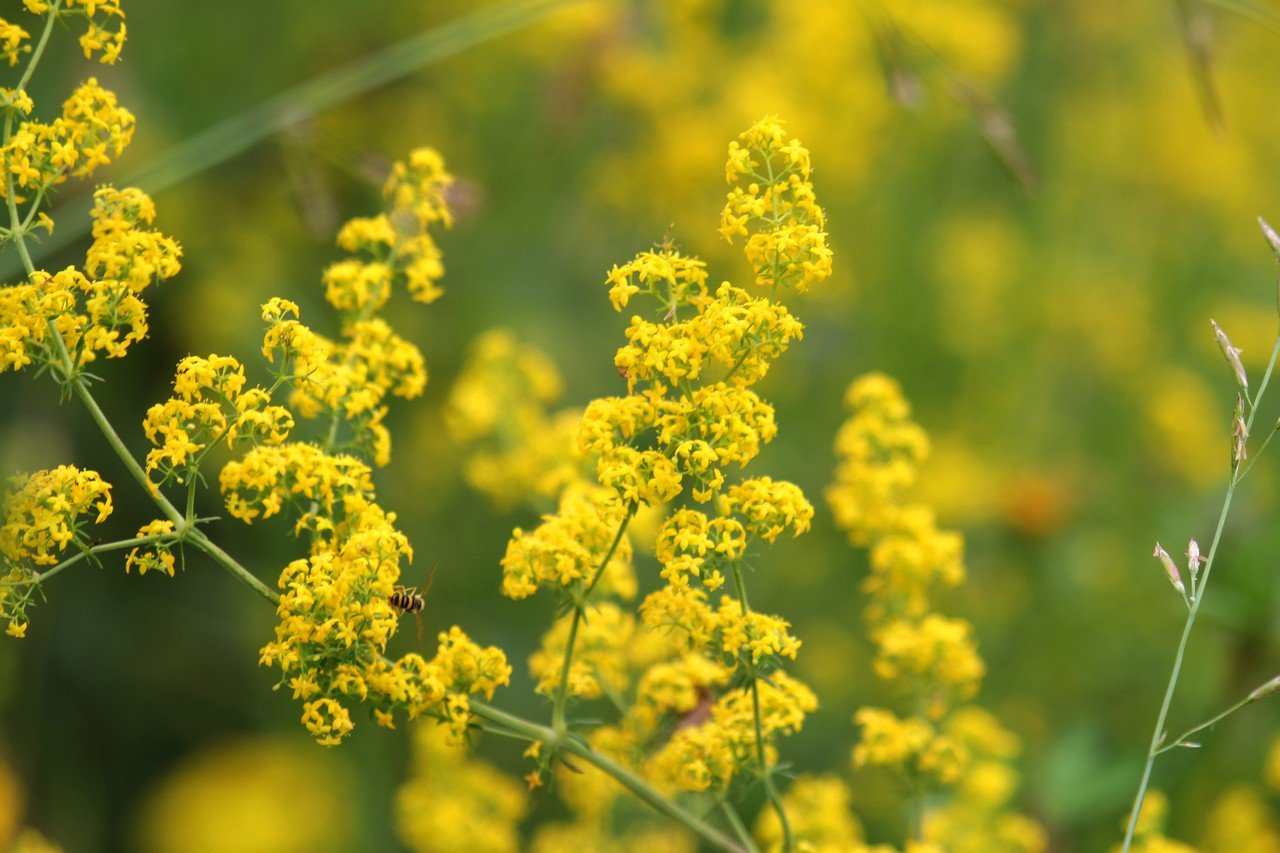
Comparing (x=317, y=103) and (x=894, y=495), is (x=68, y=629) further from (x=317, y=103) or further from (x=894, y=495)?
(x=894, y=495)

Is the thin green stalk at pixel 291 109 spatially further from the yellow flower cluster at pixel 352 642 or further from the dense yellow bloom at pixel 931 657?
the dense yellow bloom at pixel 931 657

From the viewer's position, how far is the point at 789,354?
217 inches

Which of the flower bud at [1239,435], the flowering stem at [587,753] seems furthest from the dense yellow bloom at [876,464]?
the flowering stem at [587,753]

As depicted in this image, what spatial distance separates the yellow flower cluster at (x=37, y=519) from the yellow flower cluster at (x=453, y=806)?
1.20 metres

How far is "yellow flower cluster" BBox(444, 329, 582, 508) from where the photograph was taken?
2.95 meters

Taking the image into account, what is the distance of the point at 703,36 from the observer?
5.44m

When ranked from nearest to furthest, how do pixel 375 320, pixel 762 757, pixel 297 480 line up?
pixel 297 480, pixel 762 757, pixel 375 320

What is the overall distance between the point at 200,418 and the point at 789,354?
389 cm

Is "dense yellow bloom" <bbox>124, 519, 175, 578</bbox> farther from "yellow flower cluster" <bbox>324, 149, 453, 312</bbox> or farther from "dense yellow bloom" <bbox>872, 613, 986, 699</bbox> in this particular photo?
"dense yellow bloom" <bbox>872, 613, 986, 699</bbox>

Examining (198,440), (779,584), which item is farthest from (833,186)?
(198,440)

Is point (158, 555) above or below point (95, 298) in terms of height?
below

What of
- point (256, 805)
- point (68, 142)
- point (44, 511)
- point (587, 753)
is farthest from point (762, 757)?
point (256, 805)

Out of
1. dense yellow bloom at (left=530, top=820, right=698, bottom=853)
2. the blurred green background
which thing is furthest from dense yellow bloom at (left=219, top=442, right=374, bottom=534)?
the blurred green background

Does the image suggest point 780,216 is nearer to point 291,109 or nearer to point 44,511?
point 44,511
